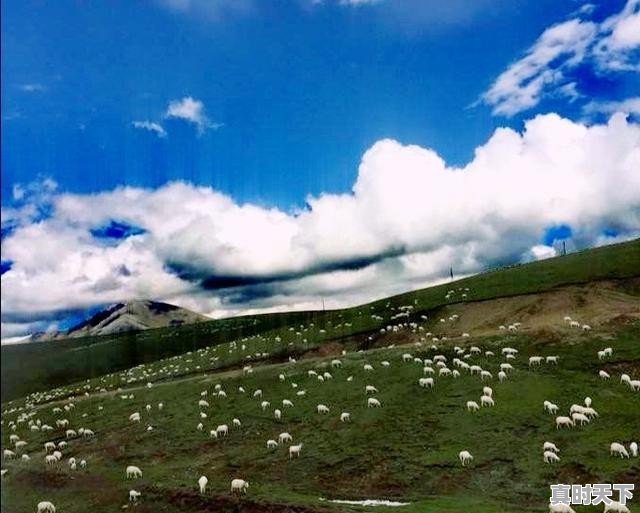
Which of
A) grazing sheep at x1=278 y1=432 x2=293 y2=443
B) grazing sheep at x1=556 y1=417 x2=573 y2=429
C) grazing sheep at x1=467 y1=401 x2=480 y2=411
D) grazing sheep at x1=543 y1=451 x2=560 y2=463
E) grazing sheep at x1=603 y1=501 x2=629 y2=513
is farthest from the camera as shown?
grazing sheep at x1=278 y1=432 x2=293 y2=443

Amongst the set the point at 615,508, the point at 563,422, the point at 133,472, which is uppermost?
the point at 563,422

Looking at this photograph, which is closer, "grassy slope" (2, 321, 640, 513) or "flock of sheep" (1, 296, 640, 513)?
"grassy slope" (2, 321, 640, 513)

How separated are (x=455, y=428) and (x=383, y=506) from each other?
1315cm

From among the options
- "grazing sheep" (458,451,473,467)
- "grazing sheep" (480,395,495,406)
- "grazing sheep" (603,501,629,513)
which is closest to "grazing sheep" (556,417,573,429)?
"grazing sheep" (480,395,495,406)

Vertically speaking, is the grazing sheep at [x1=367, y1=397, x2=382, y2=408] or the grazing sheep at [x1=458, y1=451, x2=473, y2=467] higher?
the grazing sheep at [x1=367, y1=397, x2=382, y2=408]

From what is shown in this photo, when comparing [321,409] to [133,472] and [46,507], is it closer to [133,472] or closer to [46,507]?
[133,472]

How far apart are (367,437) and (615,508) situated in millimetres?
19875

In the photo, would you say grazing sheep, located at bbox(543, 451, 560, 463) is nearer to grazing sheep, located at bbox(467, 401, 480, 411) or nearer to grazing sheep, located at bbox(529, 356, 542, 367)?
grazing sheep, located at bbox(467, 401, 480, 411)

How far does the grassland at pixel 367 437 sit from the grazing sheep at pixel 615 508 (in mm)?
1972

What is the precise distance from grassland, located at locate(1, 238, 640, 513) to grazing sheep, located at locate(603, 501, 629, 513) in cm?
197

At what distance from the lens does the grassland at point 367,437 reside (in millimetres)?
37219

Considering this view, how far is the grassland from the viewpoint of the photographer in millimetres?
37219

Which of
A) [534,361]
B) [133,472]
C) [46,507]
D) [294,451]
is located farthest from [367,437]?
[46,507]

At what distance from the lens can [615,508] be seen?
30.7m
